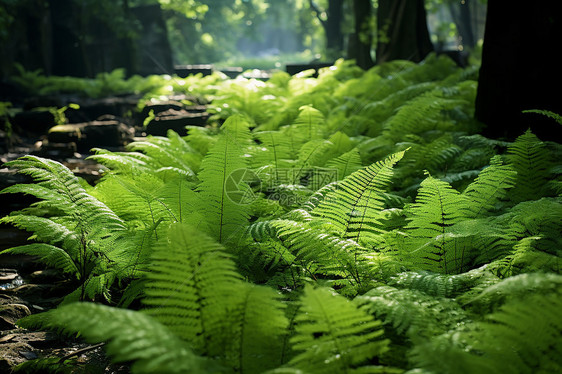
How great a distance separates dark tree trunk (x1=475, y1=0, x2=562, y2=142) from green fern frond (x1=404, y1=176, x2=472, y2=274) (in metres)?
1.94

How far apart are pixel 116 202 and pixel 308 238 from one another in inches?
55.9

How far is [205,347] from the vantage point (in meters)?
1.49

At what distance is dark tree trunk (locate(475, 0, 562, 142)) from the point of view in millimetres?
3752

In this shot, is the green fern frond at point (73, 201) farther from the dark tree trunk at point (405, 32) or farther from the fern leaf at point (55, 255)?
the dark tree trunk at point (405, 32)

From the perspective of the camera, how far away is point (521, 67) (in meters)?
3.89

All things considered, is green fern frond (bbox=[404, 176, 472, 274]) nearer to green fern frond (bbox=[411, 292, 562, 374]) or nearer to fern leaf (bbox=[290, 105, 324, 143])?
green fern frond (bbox=[411, 292, 562, 374])

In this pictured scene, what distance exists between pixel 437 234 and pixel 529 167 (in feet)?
3.85

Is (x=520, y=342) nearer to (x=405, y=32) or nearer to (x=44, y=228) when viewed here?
(x=44, y=228)

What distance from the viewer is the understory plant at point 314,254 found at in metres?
1.33

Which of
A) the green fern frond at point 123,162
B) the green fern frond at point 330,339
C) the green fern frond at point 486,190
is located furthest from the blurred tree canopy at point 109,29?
the green fern frond at point 330,339

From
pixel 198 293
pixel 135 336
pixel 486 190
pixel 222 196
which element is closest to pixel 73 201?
pixel 222 196

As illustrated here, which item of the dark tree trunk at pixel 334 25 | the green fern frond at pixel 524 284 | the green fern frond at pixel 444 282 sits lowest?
the green fern frond at pixel 444 282

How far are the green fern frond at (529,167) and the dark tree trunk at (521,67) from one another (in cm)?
93

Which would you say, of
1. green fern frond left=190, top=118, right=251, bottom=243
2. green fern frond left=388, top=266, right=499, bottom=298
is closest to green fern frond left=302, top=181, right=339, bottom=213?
green fern frond left=190, top=118, right=251, bottom=243
